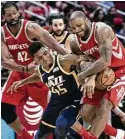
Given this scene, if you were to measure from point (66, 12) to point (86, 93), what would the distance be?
606 cm

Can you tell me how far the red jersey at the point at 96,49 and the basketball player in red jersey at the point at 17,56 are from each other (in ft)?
2.01

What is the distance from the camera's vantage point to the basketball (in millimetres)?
5453

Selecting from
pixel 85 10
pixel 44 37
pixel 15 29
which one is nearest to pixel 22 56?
pixel 15 29

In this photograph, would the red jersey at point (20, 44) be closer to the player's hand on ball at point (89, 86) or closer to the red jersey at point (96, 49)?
the red jersey at point (96, 49)

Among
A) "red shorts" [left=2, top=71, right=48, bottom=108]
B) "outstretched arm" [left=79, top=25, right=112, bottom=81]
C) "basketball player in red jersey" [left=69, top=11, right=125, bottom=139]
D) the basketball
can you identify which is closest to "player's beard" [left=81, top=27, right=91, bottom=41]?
"basketball player in red jersey" [left=69, top=11, right=125, bottom=139]

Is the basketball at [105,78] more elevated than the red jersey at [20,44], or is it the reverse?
the red jersey at [20,44]

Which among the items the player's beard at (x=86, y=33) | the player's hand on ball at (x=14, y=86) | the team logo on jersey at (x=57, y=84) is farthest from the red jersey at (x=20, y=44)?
the player's beard at (x=86, y=33)

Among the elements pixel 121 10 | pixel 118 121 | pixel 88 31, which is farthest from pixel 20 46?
pixel 121 10

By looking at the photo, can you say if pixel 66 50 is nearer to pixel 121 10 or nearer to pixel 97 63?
pixel 97 63

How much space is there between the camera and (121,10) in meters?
10.5

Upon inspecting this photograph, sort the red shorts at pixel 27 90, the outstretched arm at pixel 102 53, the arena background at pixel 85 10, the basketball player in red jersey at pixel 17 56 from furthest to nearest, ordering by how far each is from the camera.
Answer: the arena background at pixel 85 10
the red shorts at pixel 27 90
the basketball player in red jersey at pixel 17 56
the outstretched arm at pixel 102 53

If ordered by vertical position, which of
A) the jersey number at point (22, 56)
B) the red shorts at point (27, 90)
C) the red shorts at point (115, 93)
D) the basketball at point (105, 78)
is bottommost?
the red shorts at point (27, 90)

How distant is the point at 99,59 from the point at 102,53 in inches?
2.6

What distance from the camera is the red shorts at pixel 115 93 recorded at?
17.9ft
